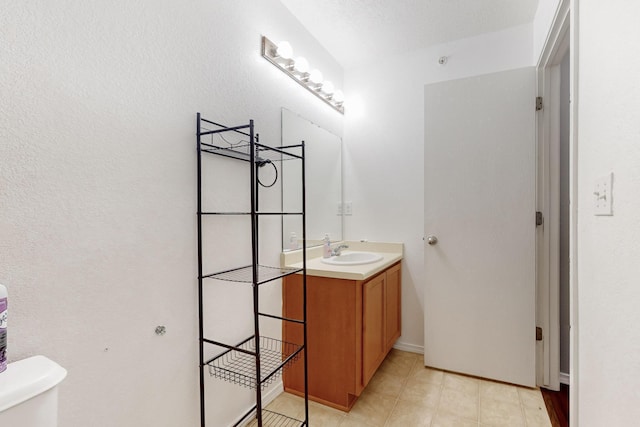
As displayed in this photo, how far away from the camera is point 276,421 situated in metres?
1.65

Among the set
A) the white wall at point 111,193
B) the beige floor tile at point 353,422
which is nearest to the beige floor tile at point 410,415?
the beige floor tile at point 353,422

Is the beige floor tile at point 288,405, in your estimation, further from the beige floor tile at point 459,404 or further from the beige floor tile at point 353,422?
the beige floor tile at point 459,404

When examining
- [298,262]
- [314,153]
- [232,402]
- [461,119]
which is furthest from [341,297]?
[461,119]

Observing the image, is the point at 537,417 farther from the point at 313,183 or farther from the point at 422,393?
the point at 313,183

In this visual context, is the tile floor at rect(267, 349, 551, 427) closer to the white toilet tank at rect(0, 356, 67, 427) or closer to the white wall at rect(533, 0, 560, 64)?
the white toilet tank at rect(0, 356, 67, 427)

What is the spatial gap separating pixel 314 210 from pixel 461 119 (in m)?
1.16

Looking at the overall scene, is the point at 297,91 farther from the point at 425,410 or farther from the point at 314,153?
the point at 425,410

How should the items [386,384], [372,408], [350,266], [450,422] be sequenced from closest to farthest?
[450,422], [372,408], [350,266], [386,384]

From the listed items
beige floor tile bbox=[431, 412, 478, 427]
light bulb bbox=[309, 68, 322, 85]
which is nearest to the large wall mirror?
light bulb bbox=[309, 68, 322, 85]

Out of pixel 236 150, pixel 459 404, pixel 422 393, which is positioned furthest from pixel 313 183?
pixel 459 404

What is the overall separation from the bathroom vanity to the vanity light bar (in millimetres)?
1154

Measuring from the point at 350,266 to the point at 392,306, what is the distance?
0.64 metres

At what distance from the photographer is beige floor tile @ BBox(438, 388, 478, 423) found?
169 cm

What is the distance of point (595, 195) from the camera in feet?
2.91
